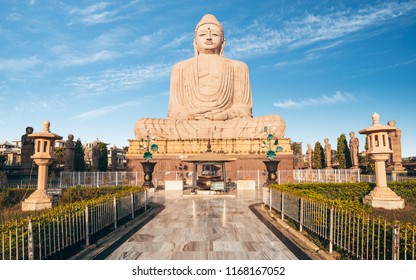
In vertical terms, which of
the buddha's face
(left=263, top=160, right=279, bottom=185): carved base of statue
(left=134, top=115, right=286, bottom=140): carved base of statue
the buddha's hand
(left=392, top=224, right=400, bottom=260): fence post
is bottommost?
(left=392, top=224, right=400, bottom=260): fence post

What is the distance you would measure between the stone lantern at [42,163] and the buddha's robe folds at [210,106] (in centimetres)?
1416

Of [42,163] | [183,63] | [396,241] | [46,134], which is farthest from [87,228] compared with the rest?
[183,63]

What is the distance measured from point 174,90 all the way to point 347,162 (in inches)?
805

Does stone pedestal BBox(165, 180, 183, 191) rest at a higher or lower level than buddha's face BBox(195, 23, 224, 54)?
lower

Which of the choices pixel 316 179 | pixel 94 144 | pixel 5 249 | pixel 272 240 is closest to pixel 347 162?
pixel 316 179

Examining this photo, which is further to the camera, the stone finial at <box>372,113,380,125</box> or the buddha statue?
the buddha statue

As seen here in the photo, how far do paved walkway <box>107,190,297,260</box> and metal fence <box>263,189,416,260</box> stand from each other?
0.91 meters

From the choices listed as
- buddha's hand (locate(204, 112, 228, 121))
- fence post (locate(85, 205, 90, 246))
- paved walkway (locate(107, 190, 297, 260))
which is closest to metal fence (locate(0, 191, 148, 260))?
fence post (locate(85, 205, 90, 246))

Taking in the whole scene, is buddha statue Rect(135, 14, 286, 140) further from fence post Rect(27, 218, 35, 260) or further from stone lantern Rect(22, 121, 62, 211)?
fence post Rect(27, 218, 35, 260)

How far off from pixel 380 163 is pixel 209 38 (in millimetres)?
22369

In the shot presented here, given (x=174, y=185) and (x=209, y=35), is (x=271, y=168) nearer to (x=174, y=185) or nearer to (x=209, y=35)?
(x=174, y=185)

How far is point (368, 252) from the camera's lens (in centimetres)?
479

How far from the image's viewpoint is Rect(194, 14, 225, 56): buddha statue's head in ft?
95.8

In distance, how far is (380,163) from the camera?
1072cm
